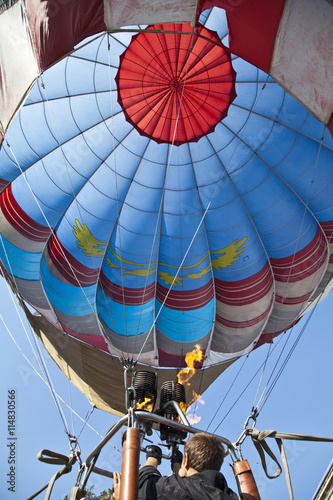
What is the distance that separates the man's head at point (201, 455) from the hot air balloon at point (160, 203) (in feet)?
15.9

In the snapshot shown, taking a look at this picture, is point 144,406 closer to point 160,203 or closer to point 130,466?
point 130,466

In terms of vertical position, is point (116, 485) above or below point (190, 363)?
below

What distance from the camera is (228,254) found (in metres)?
6.93

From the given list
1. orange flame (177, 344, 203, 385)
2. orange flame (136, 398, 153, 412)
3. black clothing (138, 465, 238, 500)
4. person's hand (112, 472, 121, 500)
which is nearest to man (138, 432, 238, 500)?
black clothing (138, 465, 238, 500)

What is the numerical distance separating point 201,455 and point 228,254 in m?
5.25

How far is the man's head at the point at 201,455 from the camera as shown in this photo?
1.82 metres

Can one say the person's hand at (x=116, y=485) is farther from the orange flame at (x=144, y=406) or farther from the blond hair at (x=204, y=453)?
the orange flame at (x=144, y=406)

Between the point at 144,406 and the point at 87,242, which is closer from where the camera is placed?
the point at 144,406

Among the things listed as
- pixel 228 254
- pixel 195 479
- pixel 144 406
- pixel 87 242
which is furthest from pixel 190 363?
pixel 195 479

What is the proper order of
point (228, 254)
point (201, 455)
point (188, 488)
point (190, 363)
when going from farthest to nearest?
point (190, 363) < point (228, 254) < point (201, 455) < point (188, 488)

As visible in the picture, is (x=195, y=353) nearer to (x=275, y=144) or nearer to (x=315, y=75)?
(x=275, y=144)

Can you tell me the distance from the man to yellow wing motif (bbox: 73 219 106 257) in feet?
16.9

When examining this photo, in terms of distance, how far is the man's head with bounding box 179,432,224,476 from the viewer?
1818 mm

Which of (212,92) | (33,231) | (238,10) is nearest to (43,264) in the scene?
(33,231)
